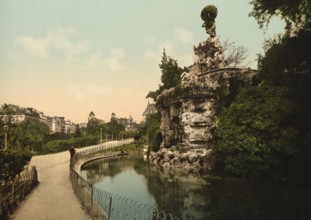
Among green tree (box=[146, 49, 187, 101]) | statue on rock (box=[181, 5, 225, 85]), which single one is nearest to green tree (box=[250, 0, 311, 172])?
statue on rock (box=[181, 5, 225, 85])

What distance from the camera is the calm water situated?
13.6 m

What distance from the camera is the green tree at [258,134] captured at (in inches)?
765

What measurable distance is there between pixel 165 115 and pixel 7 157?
24.3 metres

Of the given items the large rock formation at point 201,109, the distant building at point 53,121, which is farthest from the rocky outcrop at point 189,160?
the distant building at point 53,121

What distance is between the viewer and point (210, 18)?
36531 millimetres

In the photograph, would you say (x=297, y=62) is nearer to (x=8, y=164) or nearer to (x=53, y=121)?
(x=8, y=164)

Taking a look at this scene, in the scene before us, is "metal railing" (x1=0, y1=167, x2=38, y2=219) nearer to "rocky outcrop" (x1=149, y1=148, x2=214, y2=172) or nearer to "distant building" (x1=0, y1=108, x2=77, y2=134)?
"rocky outcrop" (x1=149, y1=148, x2=214, y2=172)

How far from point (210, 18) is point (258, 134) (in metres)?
20.5

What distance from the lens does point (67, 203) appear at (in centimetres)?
1366

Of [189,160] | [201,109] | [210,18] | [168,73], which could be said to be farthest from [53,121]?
[189,160]

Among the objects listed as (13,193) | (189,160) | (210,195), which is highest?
(189,160)

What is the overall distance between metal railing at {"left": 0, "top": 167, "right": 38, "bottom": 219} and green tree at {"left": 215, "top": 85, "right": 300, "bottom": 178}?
1439 cm

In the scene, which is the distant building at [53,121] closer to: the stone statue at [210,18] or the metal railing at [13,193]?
the stone statue at [210,18]

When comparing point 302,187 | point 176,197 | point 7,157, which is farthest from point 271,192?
point 7,157
